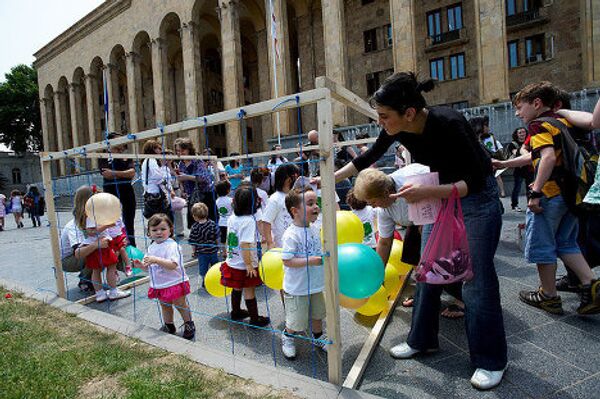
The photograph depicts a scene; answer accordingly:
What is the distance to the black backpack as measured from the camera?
2.91 m

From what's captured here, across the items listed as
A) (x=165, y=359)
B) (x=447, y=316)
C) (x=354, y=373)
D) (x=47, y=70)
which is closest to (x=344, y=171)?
(x=354, y=373)

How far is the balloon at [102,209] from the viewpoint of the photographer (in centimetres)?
431

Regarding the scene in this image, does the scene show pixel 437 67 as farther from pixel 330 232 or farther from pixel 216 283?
pixel 330 232

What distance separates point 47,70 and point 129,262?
44.2m

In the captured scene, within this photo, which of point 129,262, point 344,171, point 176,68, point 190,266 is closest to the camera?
point 344,171

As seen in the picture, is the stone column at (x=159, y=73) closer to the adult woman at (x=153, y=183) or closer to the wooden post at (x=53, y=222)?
the adult woman at (x=153, y=183)

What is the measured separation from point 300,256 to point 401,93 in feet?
4.52

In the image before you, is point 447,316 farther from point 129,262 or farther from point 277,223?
point 129,262

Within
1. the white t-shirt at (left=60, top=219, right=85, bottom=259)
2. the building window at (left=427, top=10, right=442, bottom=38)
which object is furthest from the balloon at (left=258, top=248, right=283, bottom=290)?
the building window at (left=427, top=10, right=442, bottom=38)

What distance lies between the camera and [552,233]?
3.11 meters

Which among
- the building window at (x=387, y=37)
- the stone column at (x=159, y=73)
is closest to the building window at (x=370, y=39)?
the building window at (x=387, y=37)

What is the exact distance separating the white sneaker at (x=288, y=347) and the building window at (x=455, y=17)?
993 inches

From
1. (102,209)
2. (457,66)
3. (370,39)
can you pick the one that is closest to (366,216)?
(102,209)

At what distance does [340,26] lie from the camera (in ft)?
63.0
